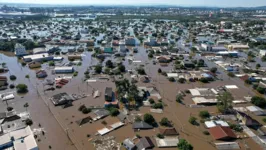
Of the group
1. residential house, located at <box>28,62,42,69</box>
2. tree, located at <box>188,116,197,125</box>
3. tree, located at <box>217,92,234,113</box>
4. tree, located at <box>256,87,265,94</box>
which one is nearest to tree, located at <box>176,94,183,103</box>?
tree, located at <box>217,92,234,113</box>

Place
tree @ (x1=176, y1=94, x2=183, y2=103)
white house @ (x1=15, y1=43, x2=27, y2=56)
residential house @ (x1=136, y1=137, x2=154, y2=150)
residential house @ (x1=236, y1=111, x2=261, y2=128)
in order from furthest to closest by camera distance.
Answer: white house @ (x1=15, y1=43, x2=27, y2=56) < tree @ (x1=176, y1=94, x2=183, y2=103) < residential house @ (x1=236, y1=111, x2=261, y2=128) < residential house @ (x1=136, y1=137, x2=154, y2=150)

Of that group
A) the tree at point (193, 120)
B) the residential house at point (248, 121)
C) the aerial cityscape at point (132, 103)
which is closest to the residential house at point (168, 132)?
the aerial cityscape at point (132, 103)

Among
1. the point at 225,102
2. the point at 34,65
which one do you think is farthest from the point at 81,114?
the point at 34,65

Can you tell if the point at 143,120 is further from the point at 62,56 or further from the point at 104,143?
the point at 62,56

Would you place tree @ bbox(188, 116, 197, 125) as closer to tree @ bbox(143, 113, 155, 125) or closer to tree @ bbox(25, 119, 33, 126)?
tree @ bbox(143, 113, 155, 125)

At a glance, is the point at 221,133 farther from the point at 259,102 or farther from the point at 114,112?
the point at 114,112

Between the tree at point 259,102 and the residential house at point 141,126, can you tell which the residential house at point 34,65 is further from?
the tree at point 259,102
